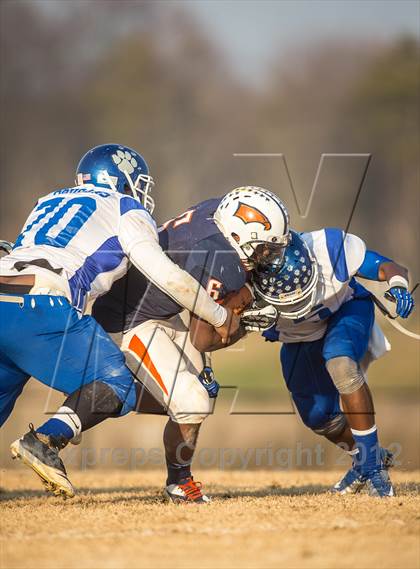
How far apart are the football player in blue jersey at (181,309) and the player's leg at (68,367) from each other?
1.82 feet

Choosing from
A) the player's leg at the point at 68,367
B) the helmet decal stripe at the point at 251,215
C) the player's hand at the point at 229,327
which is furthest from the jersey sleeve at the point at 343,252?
the player's leg at the point at 68,367

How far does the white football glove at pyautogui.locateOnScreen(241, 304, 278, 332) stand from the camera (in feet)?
21.4

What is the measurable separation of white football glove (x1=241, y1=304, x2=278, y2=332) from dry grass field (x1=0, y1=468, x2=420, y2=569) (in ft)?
3.63

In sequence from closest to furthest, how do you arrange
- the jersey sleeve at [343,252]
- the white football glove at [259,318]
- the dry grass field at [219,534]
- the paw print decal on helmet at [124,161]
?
1. the dry grass field at [219,534]
2. the white football glove at [259,318]
3. the paw print decal on helmet at [124,161]
4. the jersey sleeve at [343,252]

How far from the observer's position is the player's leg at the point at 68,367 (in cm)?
569

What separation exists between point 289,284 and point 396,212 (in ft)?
87.8

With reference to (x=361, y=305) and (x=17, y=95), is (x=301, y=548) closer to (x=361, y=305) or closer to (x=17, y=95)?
(x=361, y=305)

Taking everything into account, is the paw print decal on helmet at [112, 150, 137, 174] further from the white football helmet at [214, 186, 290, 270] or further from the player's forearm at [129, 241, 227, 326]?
the player's forearm at [129, 241, 227, 326]

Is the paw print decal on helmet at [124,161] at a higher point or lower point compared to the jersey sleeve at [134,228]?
higher

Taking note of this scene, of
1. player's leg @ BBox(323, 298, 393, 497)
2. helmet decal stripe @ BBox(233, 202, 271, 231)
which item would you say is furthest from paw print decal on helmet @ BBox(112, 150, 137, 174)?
player's leg @ BBox(323, 298, 393, 497)

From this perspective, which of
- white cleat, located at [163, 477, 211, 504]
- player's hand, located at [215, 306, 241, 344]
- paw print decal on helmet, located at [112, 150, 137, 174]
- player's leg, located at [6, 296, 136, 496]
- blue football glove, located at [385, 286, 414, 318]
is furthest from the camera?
blue football glove, located at [385, 286, 414, 318]

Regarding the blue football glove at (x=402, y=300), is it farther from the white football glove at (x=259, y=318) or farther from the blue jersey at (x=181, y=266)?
the blue jersey at (x=181, y=266)

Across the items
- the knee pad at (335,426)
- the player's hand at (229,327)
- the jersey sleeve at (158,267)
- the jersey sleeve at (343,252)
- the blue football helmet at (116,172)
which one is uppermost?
the blue football helmet at (116,172)

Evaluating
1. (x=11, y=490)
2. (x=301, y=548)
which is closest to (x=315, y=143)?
(x=11, y=490)
